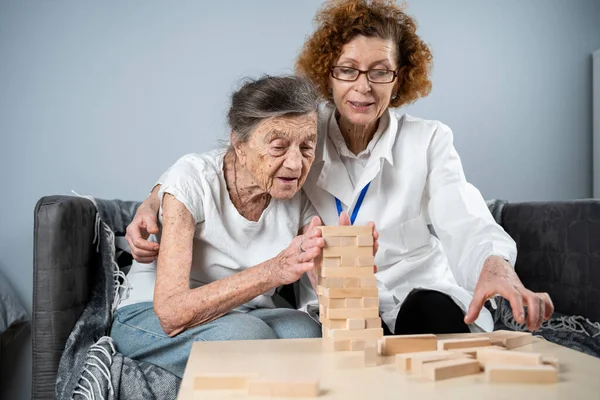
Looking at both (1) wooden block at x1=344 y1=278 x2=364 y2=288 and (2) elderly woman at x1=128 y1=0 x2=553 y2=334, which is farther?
(2) elderly woman at x1=128 y1=0 x2=553 y2=334

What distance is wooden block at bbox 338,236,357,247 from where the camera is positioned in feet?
4.57

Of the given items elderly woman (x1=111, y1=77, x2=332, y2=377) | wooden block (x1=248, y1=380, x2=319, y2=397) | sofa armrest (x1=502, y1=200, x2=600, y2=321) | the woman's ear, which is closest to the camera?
wooden block (x1=248, y1=380, x2=319, y2=397)

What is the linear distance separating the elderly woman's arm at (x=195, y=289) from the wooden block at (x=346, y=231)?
10 centimetres

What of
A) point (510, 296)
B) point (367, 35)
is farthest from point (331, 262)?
point (367, 35)

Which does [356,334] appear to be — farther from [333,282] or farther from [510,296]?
[510,296]

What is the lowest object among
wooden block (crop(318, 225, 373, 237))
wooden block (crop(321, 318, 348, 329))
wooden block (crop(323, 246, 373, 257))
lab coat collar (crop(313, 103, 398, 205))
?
wooden block (crop(321, 318, 348, 329))

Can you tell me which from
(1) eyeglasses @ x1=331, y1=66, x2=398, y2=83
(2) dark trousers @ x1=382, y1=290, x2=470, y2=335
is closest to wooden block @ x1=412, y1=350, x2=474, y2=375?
(2) dark trousers @ x1=382, y1=290, x2=470, y2=335

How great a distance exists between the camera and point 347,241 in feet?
4.57

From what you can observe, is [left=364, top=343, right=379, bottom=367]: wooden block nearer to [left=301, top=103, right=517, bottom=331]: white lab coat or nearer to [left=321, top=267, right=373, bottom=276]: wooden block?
[left=321, top=267, right=373, bottom=276]: wooden block

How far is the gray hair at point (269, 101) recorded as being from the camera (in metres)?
1.86

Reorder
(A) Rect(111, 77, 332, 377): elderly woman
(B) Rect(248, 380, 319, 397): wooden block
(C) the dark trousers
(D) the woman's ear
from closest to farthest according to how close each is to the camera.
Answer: (B) Rect(248, 380, 319, 397): wooden block, (A) Rect(111, 77, 332, 377): elderly woman, (C) the dark trousers, (D) the woman's ear

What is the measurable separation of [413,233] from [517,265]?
90cm

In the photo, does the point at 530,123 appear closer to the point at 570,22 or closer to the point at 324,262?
the point at 570,22

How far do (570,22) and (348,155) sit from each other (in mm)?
2041
